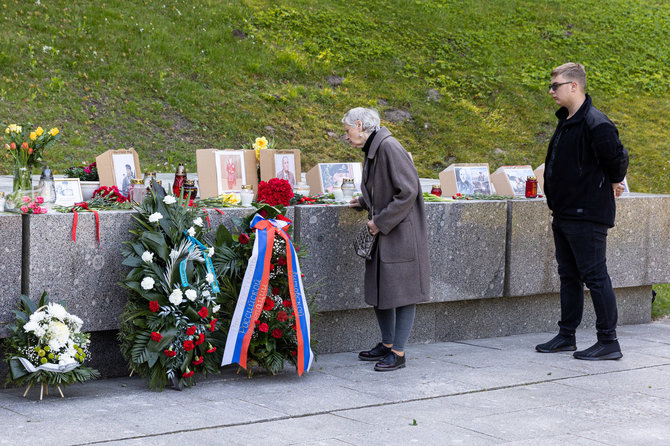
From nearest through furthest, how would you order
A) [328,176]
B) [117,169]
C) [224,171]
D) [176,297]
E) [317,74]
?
[176,297] < [117,169] < [224,171] < [328,176] < [317,74]

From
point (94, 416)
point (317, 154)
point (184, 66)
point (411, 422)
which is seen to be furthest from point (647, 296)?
point (184, 66)

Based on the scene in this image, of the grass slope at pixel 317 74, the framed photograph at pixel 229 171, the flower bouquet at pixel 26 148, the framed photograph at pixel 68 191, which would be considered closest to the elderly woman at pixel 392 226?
the framed photograph at pixel 229 171

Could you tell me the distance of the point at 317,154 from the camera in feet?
48.7

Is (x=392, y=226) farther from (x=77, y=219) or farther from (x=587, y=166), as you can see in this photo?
(x=77, y=219)

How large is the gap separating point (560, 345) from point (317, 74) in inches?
460

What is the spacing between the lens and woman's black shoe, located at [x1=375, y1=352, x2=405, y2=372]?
5.61 m

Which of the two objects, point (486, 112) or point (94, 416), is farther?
point (486, 112)

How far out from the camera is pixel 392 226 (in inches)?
214

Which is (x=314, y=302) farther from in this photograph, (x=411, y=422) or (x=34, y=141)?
(x=34, y=141)

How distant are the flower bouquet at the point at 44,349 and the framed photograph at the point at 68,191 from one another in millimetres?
742

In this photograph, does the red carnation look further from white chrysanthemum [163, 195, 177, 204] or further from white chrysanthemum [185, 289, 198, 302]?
white chrysanthemum [163, 195, 177, 204]

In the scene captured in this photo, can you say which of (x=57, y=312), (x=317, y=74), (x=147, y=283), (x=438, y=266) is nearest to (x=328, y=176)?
(x=438, y=266)

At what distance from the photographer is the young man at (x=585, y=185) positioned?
19.2 feet

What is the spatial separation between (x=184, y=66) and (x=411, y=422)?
A: 40.9 feet
